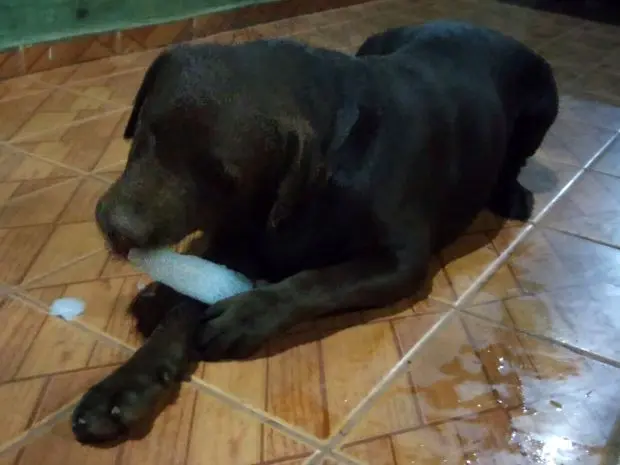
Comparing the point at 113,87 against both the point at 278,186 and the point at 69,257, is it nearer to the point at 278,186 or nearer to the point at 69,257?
the point at 69,257

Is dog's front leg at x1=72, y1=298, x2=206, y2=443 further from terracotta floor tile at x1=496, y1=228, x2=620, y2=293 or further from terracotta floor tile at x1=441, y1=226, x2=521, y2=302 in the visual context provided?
terracotta floor tile at x1=496, y1=228, x2=620, y2=293

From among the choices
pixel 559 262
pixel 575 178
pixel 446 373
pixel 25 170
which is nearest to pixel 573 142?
pixel 575 178

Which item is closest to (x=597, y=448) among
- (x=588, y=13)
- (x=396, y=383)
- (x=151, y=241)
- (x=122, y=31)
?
(x=396, y=383)

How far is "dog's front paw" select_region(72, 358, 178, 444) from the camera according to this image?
35.2 inches

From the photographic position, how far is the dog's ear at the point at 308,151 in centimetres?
100

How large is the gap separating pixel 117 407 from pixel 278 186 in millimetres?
349

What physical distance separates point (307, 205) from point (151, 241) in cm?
23

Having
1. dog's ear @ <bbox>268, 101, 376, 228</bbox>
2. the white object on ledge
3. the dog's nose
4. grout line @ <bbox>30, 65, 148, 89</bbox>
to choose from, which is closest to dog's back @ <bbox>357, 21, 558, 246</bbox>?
dog's ear @ <bbox>268, 101, 376, 228</bbox>

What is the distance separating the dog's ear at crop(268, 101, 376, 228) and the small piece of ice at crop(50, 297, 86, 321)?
1.13 feet

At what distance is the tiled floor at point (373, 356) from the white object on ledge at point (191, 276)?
0.10 metres

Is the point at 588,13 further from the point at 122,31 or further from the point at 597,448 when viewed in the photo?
the point at 597,448

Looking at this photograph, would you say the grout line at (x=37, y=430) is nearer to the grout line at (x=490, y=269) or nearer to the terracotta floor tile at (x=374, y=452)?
the terracotta floor tile at (x=374, y=452)

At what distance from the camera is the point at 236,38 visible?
2.59 m

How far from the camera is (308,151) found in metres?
1.01
